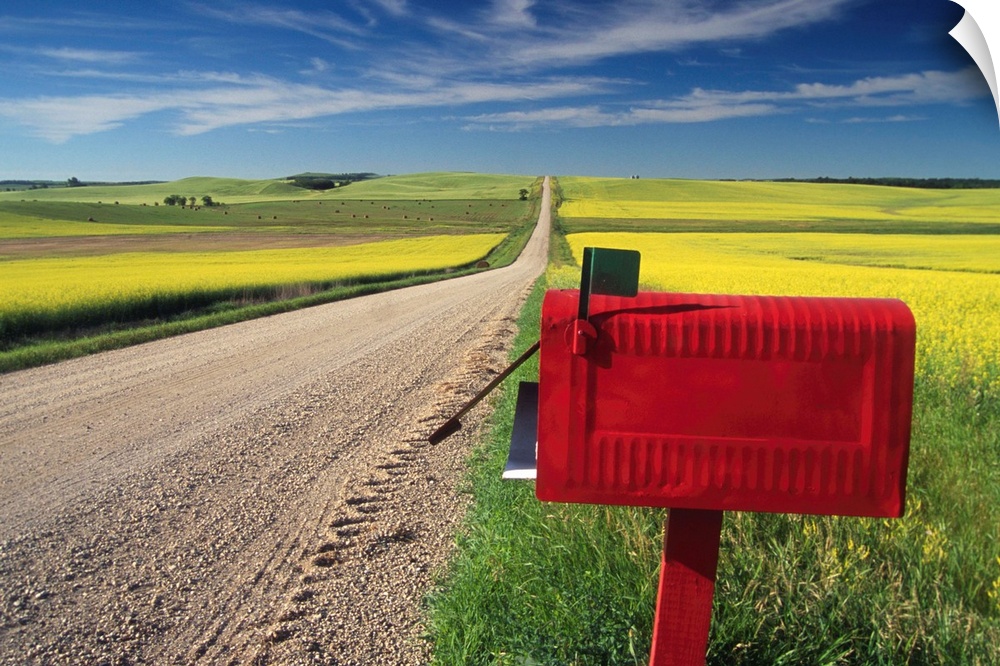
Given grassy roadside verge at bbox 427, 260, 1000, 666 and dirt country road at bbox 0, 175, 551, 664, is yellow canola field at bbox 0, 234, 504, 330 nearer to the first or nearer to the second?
dirt country road at bbox 0, 175, 551, 664

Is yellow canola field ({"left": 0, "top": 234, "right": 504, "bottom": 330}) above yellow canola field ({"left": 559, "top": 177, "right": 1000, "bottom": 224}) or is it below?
below

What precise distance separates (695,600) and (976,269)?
27691 mm

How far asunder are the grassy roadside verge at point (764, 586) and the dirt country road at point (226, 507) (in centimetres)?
52

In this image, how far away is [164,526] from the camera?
4750 millimetres

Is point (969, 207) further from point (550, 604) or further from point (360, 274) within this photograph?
point (550, 604)

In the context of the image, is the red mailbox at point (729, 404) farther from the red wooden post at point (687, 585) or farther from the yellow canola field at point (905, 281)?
the yellow canola field at point (905, 281)

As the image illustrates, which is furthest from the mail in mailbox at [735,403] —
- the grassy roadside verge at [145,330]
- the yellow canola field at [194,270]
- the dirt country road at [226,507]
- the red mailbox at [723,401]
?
the yellow canola field at [194,270]

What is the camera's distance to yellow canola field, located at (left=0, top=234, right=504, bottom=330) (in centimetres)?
1593

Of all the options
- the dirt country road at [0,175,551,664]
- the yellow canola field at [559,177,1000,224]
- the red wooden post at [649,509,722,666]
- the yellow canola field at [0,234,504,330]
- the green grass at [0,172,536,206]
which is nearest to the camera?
the red wooden post at [649,509,722,666]

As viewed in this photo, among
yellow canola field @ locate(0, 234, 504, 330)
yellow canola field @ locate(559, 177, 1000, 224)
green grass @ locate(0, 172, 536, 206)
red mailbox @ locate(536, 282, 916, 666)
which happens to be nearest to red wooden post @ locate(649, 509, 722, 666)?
red mailbox @ locate(536, 282, 916, 666)

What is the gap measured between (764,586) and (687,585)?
1112 millimetres

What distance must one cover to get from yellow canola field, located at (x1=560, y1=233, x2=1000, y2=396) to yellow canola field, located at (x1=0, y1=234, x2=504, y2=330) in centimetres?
917

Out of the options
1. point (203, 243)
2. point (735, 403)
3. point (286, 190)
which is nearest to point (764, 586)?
point (735, 403)

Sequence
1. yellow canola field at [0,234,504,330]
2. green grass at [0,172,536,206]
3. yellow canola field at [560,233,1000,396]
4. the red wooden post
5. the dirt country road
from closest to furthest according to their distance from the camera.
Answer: the red wooden post → the dirt country road → yellow canola field at [560,233,1000,396] → yellow canola field at [0,234,504,330] → green grass at [0,172,536,206]
